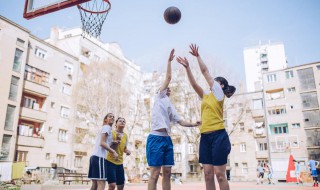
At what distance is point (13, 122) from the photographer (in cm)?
2614

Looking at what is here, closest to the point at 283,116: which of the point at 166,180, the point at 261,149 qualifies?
the point at 261,149

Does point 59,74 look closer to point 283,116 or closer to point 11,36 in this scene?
point 11,36

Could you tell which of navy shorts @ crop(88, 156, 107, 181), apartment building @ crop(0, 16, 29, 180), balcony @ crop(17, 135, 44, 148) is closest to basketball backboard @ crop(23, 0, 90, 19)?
navy shorts @ crop(88, 156, 107, 181)

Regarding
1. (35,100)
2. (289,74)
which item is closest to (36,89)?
(35,100)

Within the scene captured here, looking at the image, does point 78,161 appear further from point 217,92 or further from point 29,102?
point 217,92

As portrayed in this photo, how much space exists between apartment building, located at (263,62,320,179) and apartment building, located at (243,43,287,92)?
1968 centimetres

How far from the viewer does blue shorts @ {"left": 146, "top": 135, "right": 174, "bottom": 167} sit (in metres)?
4.56

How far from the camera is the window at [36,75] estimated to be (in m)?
29.1

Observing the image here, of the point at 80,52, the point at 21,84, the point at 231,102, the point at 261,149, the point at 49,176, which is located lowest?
the point at 49,176

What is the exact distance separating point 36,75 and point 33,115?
4444mm

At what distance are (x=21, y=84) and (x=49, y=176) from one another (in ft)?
36.5

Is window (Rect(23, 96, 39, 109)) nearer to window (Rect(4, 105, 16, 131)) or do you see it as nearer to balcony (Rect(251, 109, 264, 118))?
window (Rect(4, 105, 16, 131))

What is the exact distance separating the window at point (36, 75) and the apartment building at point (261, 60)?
46393 millimetres

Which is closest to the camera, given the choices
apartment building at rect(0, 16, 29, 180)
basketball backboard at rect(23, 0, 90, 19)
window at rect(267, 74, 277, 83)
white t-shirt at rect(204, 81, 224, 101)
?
white t-shirt at rect(204, 81, 224, 101)
